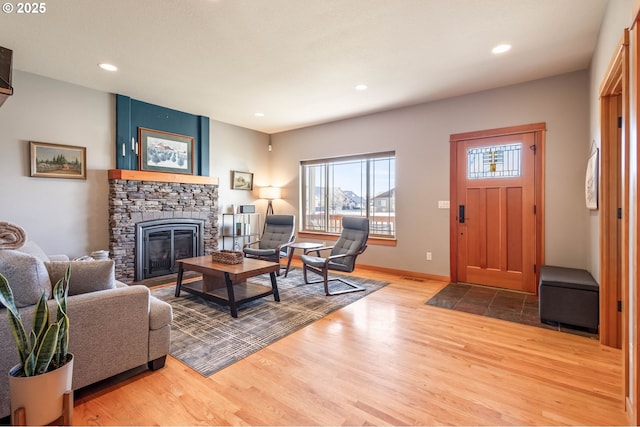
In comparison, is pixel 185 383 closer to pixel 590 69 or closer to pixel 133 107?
pixel 133 107

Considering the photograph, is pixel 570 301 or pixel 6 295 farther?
pixel 570 301

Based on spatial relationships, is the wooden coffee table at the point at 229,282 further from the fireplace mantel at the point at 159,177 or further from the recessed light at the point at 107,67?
the recessed light at the point at 107,67

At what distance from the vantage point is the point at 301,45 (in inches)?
116

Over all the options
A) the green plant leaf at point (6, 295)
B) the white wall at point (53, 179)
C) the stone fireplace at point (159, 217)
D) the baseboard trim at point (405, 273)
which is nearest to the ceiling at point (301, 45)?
the white wall at point (53, 179)

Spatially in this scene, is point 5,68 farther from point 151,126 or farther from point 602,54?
point 602,54

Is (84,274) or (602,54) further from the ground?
(602,54)

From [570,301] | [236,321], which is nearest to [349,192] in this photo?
[236,321]

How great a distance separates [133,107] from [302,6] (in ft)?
11.1

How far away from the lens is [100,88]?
4117 millimetres

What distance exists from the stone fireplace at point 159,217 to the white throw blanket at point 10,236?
9.00 ft

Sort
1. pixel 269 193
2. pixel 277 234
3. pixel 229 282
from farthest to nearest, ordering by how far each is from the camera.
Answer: pixel 269 193
pixel 277 234
pixel 229 282

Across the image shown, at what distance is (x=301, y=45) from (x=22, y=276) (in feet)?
9.01

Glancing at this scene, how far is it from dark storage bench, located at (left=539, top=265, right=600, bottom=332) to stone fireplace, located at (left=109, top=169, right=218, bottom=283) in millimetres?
4750

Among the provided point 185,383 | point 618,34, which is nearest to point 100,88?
point 185,383
